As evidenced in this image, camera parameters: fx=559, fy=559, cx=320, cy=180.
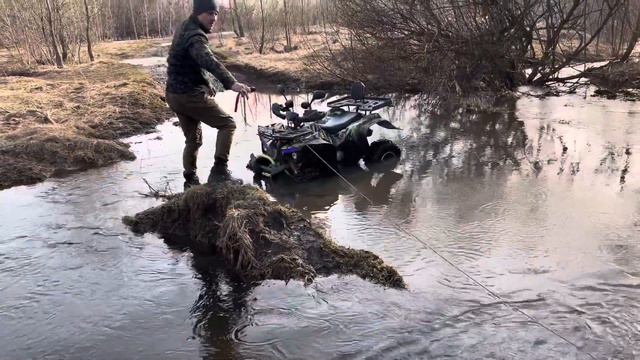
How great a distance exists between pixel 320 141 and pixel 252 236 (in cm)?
231

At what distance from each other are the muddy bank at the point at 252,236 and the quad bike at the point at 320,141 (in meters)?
1.43

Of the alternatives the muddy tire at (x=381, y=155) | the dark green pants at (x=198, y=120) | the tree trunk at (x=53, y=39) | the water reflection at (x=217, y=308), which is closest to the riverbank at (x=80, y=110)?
the tree trunk at (x=53, y=39)

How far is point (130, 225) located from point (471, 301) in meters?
3.57

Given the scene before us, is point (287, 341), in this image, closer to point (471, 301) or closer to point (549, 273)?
point (471, 301)

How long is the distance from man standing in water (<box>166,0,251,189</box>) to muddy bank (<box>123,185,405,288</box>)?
708 mm

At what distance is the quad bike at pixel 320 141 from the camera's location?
7.12 m

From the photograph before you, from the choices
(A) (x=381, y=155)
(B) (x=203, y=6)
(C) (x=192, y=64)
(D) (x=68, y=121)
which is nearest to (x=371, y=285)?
(C) (x=192, y=64)

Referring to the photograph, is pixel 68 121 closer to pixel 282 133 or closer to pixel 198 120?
pixel 198 120

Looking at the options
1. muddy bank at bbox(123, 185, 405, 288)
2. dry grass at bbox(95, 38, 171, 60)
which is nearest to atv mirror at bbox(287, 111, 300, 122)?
muddy bank at bbox(123, 185, 405, 288)

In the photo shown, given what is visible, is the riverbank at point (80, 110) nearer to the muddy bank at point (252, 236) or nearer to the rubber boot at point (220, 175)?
the rubber boot at point (220, 175)

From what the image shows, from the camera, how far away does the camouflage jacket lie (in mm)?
5695

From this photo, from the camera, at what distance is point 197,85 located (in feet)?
20.4

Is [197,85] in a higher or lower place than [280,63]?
lower

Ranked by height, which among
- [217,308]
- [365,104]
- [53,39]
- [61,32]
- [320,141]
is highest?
[61,32]
